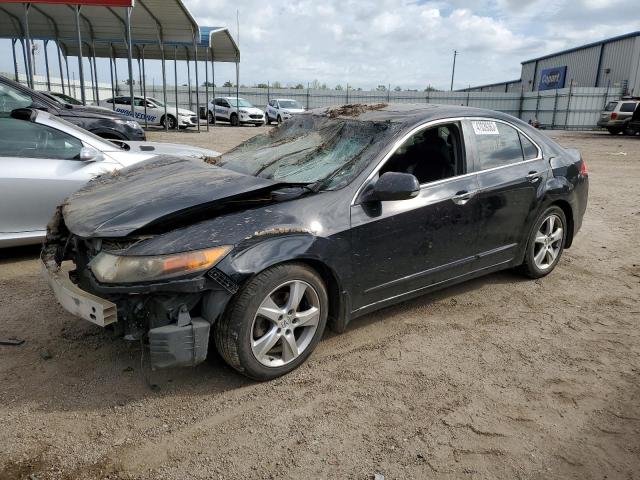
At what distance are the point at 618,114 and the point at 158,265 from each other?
2637 cm

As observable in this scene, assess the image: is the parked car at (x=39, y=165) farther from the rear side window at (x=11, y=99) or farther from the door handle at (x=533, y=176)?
the door handle at (x=533, y=176)

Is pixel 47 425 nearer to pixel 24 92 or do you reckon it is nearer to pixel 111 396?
pixel 111 396

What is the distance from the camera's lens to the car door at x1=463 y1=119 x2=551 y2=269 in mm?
3771

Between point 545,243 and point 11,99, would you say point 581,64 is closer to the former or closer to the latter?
point 545,243

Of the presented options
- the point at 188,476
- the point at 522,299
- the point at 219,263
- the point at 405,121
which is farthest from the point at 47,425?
the point at 522,299

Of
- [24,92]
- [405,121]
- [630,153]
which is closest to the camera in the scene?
[405,121]

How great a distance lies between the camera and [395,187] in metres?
2.97

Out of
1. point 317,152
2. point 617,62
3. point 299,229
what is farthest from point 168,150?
point 617,62

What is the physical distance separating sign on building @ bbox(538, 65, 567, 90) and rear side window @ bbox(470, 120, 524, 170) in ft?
147

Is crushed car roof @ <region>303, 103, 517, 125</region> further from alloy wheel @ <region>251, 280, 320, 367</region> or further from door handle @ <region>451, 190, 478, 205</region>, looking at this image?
alloy wheel @ <region>251, 280, 320, 367</region>

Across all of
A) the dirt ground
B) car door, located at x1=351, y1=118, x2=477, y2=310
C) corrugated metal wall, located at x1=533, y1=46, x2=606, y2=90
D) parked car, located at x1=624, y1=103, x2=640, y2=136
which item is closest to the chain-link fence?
corrugated metal wall, located at x1=533, y1=46, x2=606, y2=90

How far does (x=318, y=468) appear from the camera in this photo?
2.23 meters

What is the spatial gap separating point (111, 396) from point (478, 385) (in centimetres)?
206

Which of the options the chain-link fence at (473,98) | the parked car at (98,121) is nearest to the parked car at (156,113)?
the chain-link fence at (473,98)
